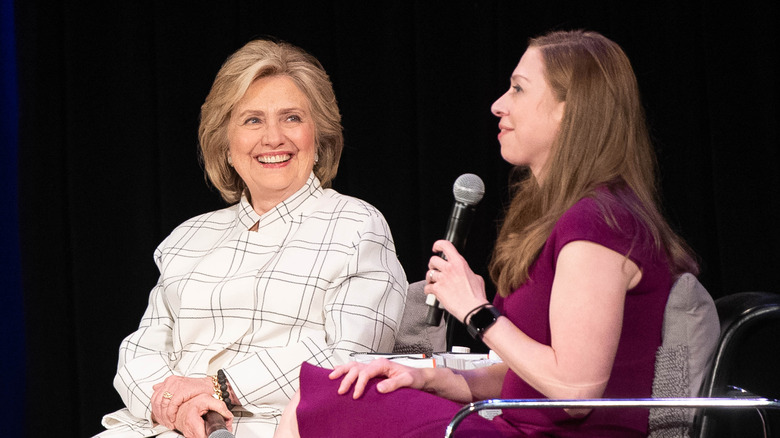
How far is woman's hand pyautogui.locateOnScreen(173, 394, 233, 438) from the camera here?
1.99 meters

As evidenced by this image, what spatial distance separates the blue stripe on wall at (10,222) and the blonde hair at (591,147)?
2.36 m

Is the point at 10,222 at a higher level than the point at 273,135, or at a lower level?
lower

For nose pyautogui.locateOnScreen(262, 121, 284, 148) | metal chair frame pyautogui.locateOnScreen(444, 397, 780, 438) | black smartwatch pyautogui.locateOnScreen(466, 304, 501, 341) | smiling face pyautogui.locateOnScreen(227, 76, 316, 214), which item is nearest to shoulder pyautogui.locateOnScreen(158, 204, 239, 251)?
smiling face pyautogui.locateOnScreen(227, 76, 316, 214)

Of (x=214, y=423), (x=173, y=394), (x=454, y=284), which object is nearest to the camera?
(x=454, y=284)

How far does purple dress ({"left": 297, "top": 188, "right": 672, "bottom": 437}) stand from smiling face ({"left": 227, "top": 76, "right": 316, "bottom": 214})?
1001 mm

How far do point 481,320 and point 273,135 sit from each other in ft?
3.66

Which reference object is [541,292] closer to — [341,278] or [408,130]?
[341,278]

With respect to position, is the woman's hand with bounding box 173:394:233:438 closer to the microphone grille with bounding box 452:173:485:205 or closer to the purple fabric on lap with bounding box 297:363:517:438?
the purple fabric on lap with bounding box 297:363:517:438

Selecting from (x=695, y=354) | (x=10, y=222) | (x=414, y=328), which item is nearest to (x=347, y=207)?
(x=414, y=328)

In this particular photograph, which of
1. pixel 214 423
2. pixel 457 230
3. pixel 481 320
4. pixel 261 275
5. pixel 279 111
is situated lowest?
pixel 214 423

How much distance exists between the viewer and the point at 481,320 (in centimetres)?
156

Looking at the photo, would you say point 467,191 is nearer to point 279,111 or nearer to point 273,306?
point 273,306

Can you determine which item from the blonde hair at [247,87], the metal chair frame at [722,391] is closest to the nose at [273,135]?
the blonde hair at [247,87]

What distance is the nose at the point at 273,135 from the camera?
2.46 meters
